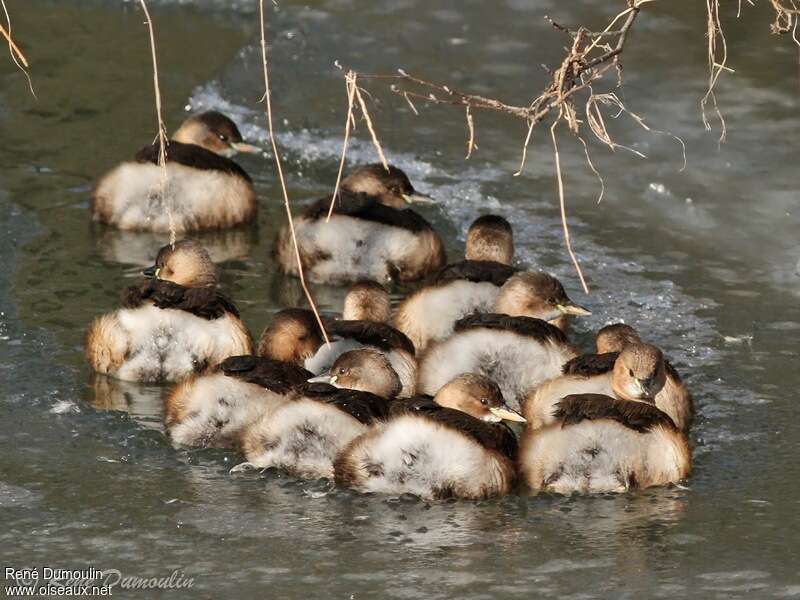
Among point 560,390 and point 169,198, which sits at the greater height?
point 169,198

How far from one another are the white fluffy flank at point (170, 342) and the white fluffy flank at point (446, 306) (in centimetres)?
97

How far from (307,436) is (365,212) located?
9.57ft

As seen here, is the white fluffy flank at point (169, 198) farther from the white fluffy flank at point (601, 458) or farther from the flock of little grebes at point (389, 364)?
the white fluffy flank at point (601, 458)

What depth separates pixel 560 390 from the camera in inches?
265

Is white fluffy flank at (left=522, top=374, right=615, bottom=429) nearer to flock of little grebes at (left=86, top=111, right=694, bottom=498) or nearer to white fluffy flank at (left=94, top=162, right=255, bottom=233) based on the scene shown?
flock of little grebes at (left=86, top=111, right=694, bottom=498)

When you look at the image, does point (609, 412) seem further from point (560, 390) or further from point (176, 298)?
point (176, 298)

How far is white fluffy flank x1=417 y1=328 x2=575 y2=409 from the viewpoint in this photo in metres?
7.10

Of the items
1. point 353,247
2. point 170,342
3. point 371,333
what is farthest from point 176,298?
point 353,247

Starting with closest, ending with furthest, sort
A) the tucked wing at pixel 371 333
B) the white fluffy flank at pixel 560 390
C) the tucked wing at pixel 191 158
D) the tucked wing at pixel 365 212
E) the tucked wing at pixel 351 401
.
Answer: the tucked wing at pixel 351 401
the white fluffy flank at pixel 560 390
the tucked wing at pixel 371 333
the tucked wing at pixel 365 212
the tucked wing at pixel 191 158

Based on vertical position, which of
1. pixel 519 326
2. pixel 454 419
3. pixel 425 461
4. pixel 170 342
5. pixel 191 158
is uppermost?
pixel 191 158

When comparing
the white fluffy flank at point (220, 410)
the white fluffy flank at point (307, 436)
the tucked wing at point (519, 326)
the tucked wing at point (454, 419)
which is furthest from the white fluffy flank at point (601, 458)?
the white fluffy flank at point (220, 410)

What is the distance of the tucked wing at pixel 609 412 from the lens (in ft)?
20.1

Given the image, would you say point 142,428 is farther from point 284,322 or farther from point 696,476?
point 696,476

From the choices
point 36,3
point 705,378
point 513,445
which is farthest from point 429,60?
point 513,445
